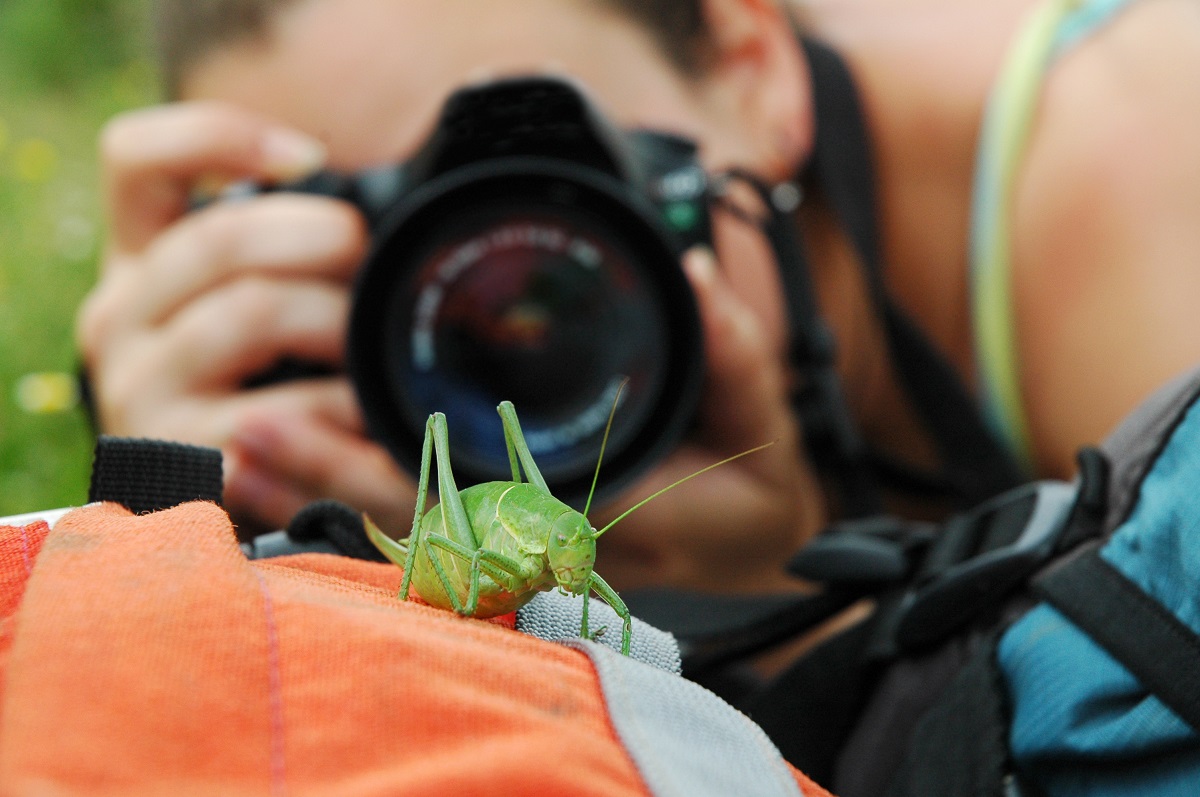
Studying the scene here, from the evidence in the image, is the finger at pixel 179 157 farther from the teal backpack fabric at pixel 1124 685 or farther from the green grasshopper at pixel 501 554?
the teal backpack fabric at pixel 1124 685

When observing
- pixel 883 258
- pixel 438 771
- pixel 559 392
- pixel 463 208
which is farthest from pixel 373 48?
pixel 438 771

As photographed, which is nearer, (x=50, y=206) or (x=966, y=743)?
(x=966, y=743)

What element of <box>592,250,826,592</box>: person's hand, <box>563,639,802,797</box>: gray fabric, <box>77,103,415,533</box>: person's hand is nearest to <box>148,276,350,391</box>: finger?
<box>77,103,415,533</box>: person's hand

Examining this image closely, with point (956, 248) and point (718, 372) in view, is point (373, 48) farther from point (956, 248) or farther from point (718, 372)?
point (956, 248)

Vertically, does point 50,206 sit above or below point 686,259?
below

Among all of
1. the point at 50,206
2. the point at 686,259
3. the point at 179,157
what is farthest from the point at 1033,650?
the point at 50,206

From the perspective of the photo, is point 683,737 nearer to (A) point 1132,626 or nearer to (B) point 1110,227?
(A) point 1132,626

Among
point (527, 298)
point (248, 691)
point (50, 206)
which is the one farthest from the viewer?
point (50, 206)

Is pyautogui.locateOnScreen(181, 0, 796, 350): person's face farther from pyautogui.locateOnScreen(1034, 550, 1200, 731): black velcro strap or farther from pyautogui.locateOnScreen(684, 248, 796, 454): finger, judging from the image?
pyautogui.locateOnScreen(1034, 550, 1200, 731): black velcro strap
